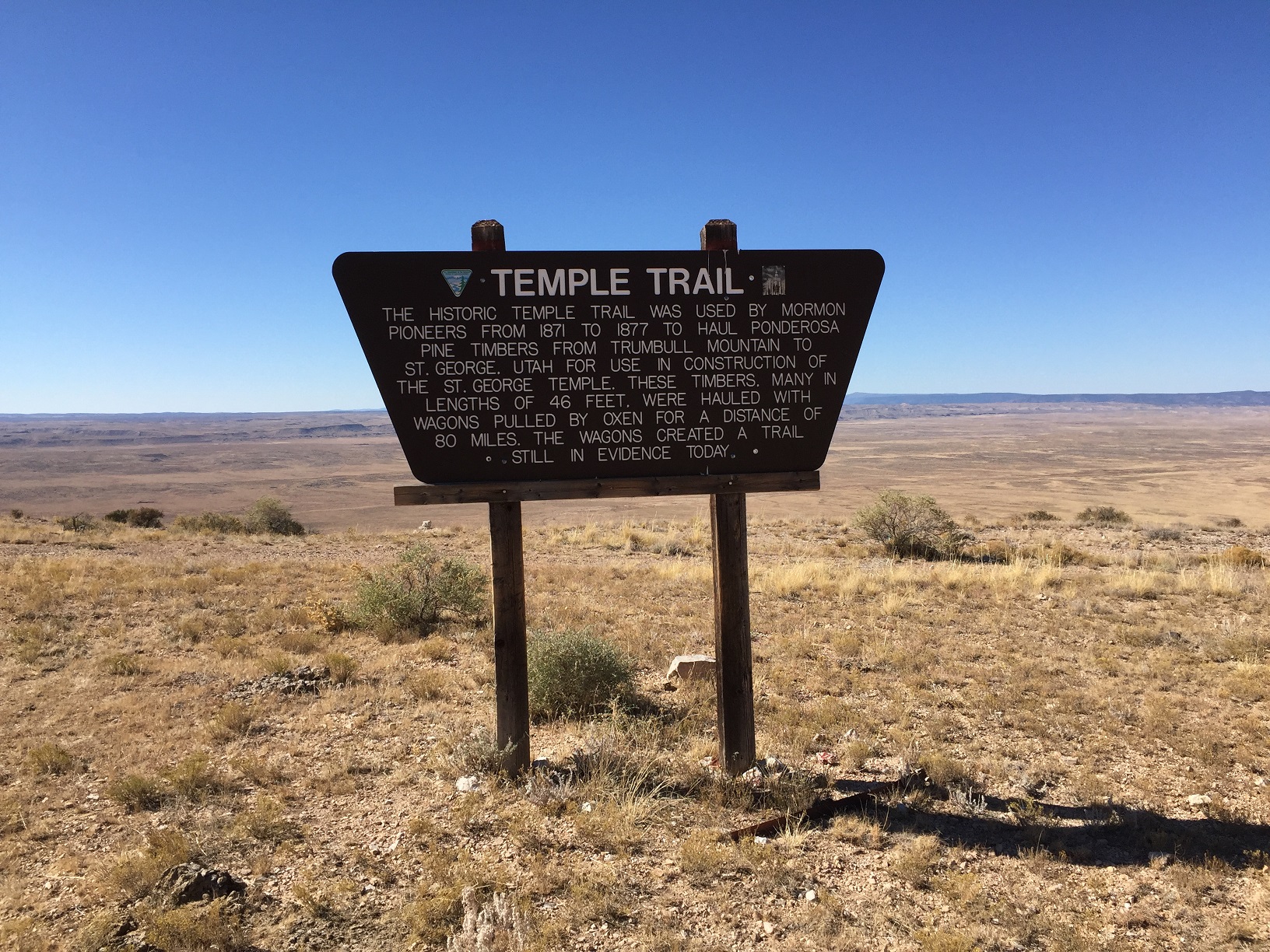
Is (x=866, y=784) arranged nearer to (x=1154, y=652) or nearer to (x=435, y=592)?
(x=1154, y=652)

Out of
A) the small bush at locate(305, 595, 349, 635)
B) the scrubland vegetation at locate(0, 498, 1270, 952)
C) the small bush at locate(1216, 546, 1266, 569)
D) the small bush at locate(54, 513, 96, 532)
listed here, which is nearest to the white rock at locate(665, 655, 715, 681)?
the scrubland vegetation at locate(0, 498, 1270, 952)

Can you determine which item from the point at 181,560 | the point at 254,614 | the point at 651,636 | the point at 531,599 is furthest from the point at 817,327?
the point at 181,560

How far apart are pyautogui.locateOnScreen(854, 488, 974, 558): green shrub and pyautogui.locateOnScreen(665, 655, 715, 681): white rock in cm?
1071

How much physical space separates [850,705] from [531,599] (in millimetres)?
5766

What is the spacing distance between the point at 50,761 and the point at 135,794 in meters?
1.06

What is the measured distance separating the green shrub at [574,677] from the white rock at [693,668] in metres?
0.74

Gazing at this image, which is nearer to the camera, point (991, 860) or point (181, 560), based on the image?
point (991, 860)

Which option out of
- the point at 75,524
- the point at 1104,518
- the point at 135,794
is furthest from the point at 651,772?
the point at 1104,518

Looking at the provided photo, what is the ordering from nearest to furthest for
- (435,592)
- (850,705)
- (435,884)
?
(435,884) → (850,705) → (435,592)

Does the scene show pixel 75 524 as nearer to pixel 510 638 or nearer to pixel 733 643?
pixel 510 638

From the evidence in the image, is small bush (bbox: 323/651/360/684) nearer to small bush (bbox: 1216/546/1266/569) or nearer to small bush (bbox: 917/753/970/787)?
small bush (bbox: 917/753/970/787)

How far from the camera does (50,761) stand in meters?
5.41

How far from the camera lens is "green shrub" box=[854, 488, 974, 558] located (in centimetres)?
1728

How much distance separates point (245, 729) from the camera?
245 inches
